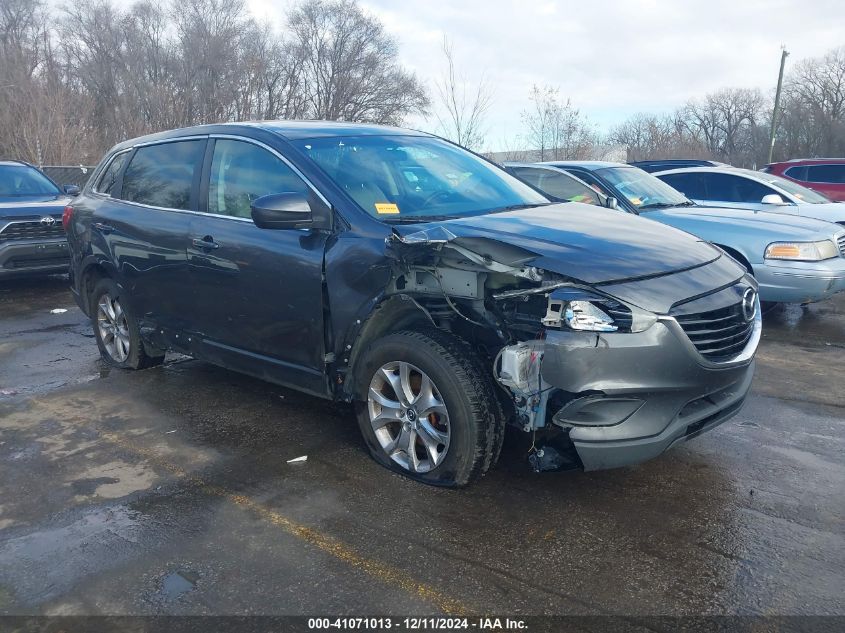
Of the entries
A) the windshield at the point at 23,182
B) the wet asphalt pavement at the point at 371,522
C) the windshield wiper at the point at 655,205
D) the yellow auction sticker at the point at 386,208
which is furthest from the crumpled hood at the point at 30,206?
the windshield wiper at the point at 655,205

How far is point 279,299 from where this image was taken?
4.08 metres

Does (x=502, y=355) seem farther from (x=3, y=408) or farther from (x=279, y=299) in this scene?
(x=3, y=408)

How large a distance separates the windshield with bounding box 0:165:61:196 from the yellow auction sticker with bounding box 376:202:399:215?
825 cm

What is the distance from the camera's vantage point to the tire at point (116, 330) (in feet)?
18.0

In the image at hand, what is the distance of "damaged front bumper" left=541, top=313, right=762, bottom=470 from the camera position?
3021 millimetres

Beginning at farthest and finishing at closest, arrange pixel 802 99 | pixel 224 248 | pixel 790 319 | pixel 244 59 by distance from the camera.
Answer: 1. pixel 802 99
2. pixel 244 59
3. pixel 790 319
4. pixel 224 248

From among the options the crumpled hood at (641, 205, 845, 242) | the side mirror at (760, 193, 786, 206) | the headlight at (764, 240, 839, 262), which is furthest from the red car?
the headlight at (764, 240, 839, 262)

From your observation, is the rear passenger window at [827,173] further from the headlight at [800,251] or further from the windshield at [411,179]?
the windshield at [411,179]

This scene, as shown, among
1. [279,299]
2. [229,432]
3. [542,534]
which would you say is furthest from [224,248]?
[542,534]

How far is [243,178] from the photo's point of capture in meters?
4.43

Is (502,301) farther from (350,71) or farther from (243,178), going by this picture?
(350,71)

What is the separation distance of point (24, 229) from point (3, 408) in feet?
16.1

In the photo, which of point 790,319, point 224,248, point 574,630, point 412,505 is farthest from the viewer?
point 790,319

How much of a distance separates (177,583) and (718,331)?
2.61 metres
